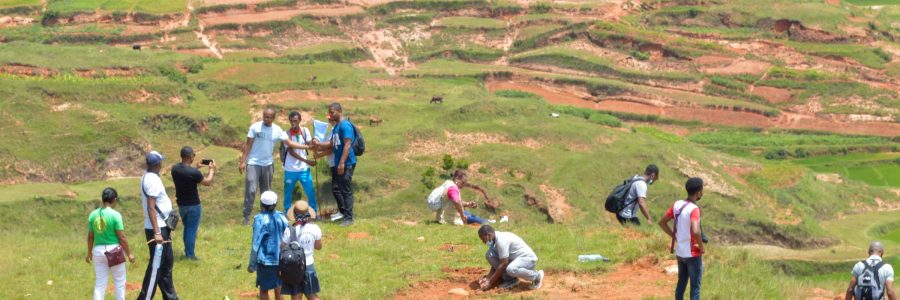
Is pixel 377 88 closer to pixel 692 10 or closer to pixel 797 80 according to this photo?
pixel 797 80

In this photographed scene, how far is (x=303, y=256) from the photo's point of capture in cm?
1416

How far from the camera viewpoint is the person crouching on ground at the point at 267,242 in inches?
555

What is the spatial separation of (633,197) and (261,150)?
6.33 metres

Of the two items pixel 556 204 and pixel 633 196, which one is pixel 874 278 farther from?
pixel 556 204

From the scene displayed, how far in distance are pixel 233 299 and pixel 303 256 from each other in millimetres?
2413

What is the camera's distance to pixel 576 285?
16.8 m

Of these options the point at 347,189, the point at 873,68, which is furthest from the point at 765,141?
the point at 347,189

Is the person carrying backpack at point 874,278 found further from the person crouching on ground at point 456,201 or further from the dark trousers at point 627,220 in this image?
the person crouching on ground at point 456,201

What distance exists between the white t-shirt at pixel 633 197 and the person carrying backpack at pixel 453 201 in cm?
285

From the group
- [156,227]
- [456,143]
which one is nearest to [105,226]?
[156,227]

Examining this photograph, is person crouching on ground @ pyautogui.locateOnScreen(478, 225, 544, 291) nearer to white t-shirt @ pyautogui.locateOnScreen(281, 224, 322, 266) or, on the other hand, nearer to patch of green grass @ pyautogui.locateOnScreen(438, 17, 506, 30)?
white t-shirt @ pyautogui.locateOnScreen(281, 224, 322, 266)

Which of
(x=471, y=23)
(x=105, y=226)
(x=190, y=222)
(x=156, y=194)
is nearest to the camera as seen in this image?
(x=105, y=226)

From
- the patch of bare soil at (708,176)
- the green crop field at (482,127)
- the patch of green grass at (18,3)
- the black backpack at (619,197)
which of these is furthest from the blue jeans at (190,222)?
the patch of green grass at (18,3)

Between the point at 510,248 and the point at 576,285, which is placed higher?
the point at 510,248
